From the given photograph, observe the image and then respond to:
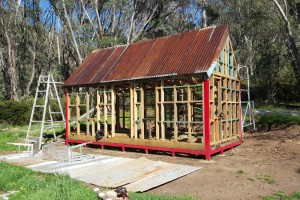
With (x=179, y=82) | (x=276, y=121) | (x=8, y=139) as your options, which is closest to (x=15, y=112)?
(x=8, y=139)

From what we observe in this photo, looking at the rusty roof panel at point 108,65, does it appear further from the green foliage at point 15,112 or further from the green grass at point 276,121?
the green foliage at point 15,112

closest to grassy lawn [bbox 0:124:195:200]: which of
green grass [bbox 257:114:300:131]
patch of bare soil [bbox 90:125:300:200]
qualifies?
patch of bare soil [bbox 90:125:300:200]

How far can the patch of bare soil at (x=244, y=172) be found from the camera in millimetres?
7328

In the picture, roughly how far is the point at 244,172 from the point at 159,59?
19.0ft

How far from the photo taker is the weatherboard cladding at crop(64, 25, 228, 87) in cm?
1159

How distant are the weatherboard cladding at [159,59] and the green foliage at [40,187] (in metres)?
5.75

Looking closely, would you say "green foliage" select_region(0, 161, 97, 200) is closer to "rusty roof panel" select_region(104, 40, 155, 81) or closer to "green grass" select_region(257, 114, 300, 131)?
"rusty roof panel" select_region(104, 40, 155, 81)

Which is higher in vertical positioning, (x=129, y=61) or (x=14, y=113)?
(x=129, y=61)

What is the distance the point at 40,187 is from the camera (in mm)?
7035

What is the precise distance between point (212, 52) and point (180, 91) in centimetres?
510

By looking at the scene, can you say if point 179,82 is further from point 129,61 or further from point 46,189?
point 46,189

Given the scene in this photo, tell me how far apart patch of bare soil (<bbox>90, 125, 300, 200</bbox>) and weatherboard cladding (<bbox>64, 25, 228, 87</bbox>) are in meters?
3.18

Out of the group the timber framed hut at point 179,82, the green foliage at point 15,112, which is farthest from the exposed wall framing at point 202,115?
the green foliage at point 15,112

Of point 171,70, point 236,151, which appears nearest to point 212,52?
point 171,70
